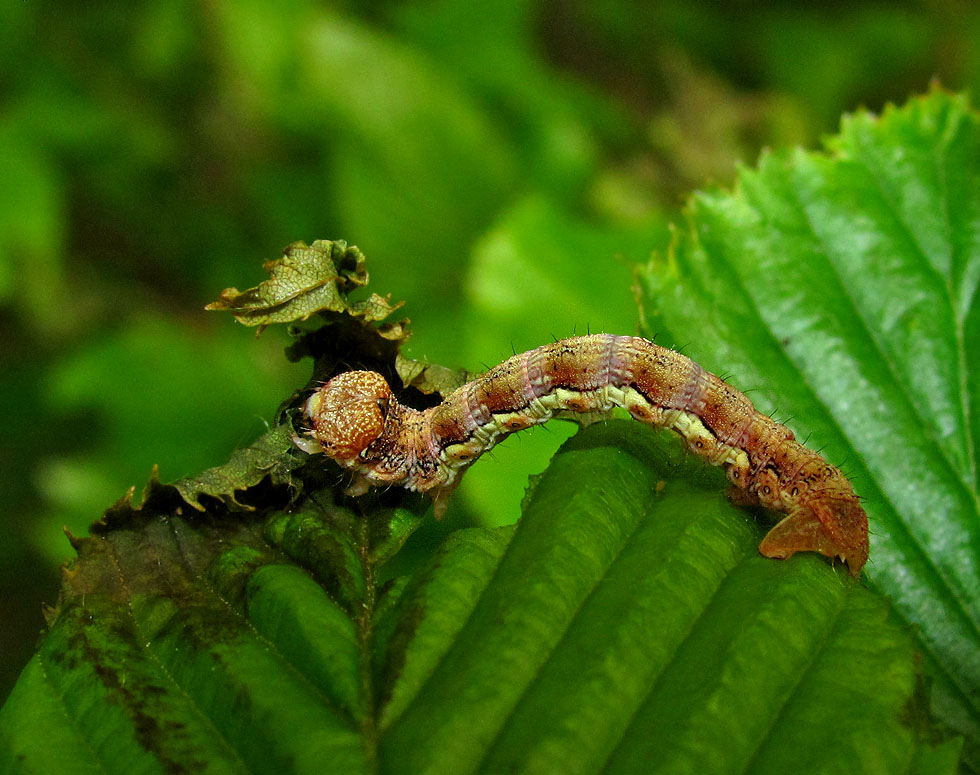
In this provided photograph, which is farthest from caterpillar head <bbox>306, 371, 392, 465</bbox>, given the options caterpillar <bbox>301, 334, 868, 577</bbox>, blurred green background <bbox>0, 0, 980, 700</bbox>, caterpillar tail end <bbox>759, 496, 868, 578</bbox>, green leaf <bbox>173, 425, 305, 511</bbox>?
blurred green background <bbox>0, 0, 980, 700</bbox>

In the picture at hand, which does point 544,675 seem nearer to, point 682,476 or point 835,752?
point 835,752

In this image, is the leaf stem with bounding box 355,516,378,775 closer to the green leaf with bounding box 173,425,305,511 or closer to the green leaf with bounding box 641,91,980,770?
the green leaf with bounding box 173,425,305,511

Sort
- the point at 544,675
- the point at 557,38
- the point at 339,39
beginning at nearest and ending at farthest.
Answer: the point at 544,675, the point at 339,39, the point at 557,38

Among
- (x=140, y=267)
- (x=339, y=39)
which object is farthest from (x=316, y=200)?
(x=140, y=267)

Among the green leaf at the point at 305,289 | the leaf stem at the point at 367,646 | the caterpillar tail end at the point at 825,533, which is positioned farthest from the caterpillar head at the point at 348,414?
the caterpillar tail end at the point at 825,533

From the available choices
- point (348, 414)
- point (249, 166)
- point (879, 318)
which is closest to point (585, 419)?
point (348, 414)
